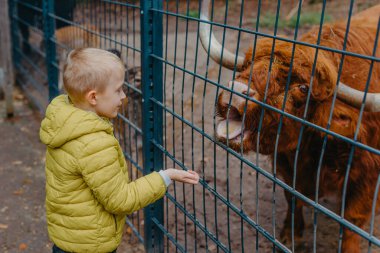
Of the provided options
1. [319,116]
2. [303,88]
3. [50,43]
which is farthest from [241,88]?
[50,43]

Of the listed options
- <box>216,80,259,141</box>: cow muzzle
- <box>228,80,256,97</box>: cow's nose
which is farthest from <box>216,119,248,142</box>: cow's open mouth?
<box>228,80,256,97</box>: cow's nose

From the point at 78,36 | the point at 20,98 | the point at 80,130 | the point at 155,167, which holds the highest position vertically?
the point at 80,130

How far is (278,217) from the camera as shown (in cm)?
380

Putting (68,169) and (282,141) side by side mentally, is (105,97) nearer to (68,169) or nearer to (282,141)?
(68,169)

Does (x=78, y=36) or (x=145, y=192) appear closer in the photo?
(x=145, y=192)

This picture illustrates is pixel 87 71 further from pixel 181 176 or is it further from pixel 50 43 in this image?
pixel 50 43

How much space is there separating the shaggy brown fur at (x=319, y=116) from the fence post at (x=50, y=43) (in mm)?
2900

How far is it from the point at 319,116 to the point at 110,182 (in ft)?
4.02

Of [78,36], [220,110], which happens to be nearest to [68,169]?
[220,110]

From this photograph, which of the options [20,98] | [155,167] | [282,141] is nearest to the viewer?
[282,141]

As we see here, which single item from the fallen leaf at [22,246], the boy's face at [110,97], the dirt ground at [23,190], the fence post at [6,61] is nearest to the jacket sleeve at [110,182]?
the boy's face at [110,97]

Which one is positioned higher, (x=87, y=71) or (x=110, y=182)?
(x=87, y=71)

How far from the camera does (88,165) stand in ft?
6.04

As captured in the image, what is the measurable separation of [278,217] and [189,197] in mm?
790
